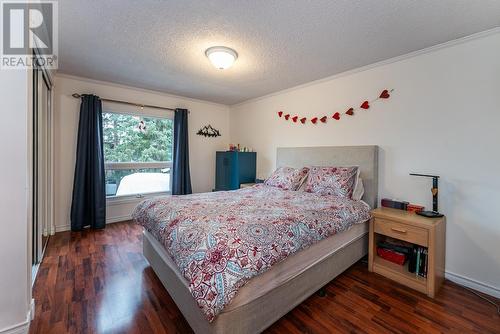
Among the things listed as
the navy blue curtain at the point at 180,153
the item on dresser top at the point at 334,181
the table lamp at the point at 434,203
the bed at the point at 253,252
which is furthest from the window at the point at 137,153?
the table lamp at the point at 434,203

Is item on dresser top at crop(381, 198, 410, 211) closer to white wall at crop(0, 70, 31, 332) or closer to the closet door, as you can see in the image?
white wall at crop(0, 70, 31, 332)

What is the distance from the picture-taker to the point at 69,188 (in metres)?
3.38

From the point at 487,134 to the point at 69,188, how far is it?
5.07 metres

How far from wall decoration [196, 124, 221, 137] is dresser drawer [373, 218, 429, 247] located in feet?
11.6

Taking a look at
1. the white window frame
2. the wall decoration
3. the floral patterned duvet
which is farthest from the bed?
the wall decoration

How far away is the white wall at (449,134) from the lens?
78.4 inches

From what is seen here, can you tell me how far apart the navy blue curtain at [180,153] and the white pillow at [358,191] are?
296 centimetres

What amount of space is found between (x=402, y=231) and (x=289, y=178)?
1457 millimetres

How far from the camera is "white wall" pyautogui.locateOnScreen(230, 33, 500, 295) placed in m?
1.99

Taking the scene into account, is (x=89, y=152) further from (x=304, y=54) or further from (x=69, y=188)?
(x=304, y=54)

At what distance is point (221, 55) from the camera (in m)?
2.32

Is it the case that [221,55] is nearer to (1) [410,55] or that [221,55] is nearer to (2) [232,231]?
(2) [232,231]

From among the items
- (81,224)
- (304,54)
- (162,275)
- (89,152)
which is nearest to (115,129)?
(89,152)

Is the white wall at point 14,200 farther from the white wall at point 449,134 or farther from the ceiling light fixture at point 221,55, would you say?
A: the white wall at point 449,134
